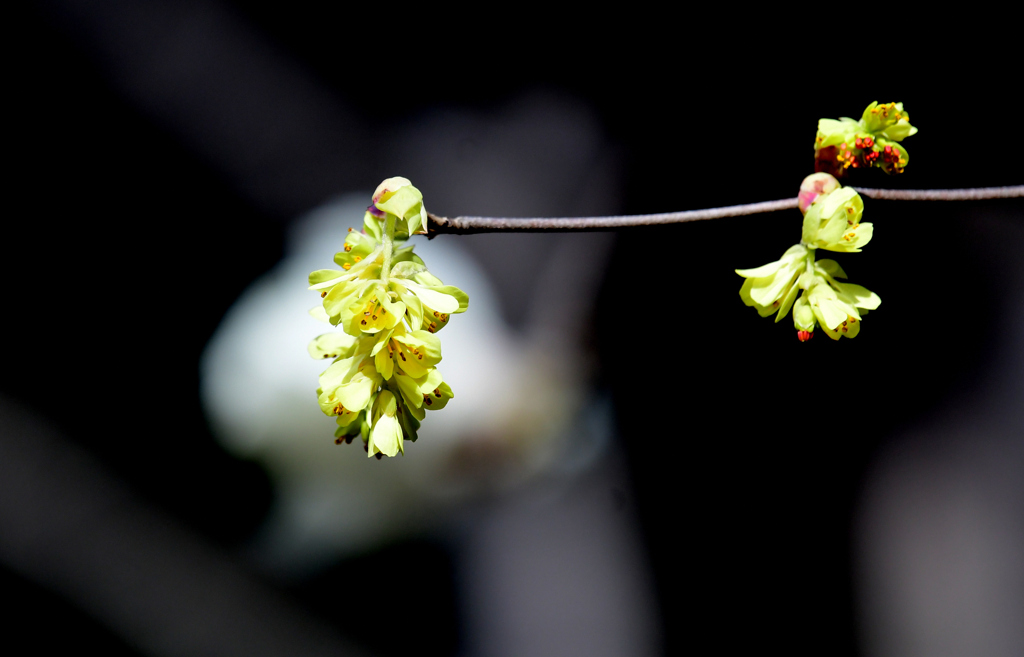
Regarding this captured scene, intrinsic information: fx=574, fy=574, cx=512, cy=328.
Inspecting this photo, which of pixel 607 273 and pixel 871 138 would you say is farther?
pixel 607 273

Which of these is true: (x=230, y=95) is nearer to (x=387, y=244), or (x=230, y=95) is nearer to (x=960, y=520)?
(x=387, y=244)

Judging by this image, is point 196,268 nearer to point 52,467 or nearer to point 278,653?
point 52,467

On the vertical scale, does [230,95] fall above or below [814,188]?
above

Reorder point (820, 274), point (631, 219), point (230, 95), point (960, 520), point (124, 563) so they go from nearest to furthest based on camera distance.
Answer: point (631, 219) < point (820, 274) < point (960, 520) < point (124, 563) < point (230, 95)

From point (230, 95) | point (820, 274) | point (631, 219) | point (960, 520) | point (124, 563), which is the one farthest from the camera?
point (230, 95)

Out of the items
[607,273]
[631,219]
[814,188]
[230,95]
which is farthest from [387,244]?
[230,95]

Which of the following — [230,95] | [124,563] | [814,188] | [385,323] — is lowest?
[385,323]

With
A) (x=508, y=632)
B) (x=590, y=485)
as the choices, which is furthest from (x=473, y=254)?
(x=508, y=632)
